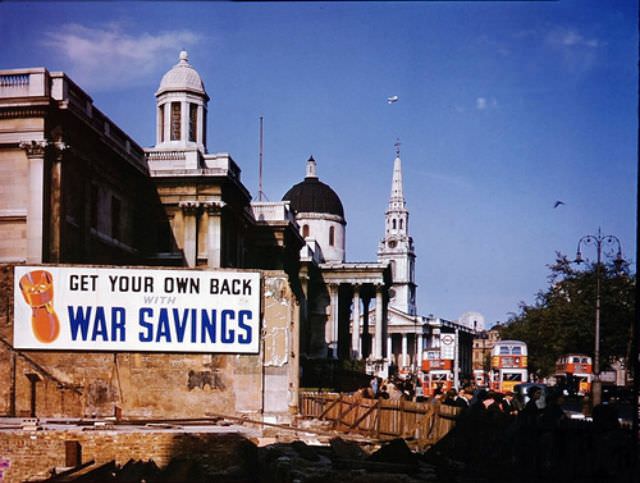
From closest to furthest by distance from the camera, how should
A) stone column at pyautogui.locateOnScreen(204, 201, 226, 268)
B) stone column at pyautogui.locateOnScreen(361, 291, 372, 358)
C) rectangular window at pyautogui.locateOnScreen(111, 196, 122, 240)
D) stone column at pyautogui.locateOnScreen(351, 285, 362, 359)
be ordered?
rectangular window at pyautogui.locateOnScreen(111, 196, 122, 240), stone column at pyautogui.locateOnScreen(204, 201, 226, 268), stone column at pyautogui.locateOnScreen(351, 285, 362, 359), stone column at pyautogui.locateOnScreen(361, 291, 372, 358)

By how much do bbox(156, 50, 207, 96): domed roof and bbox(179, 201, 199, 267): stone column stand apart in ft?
26.1

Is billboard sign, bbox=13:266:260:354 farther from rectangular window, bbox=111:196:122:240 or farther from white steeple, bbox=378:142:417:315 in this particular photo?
white steeple, bbox=378:142:417:315

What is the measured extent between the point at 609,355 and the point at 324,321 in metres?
30.7

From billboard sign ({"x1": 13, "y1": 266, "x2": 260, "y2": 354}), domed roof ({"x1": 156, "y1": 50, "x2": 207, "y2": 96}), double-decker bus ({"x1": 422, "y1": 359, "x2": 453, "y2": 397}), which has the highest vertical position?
domed roof ({"x1": 156, "y1": 50, "x2": 207, "y2": 96})

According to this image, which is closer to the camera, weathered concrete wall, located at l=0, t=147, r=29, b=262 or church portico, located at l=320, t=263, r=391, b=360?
weathered concrete wall, located at l=0, t=147, r=29, b=262

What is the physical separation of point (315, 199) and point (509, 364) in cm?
4512

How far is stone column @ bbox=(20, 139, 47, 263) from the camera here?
32.5 metres

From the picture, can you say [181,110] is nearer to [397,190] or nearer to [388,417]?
[388,417]

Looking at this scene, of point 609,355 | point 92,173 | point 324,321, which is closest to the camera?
point 92,173

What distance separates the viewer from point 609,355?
186 ft

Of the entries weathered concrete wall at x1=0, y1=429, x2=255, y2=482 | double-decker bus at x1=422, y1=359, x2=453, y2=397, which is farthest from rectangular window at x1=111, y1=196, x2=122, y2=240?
weathered concrete wall at x1=0, y1=429, x2=255, y2=482

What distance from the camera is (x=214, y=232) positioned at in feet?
154

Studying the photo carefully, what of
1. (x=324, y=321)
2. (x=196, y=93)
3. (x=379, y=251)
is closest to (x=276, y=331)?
(x=196, y=93)

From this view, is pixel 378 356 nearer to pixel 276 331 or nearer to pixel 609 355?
pixel 609 355
